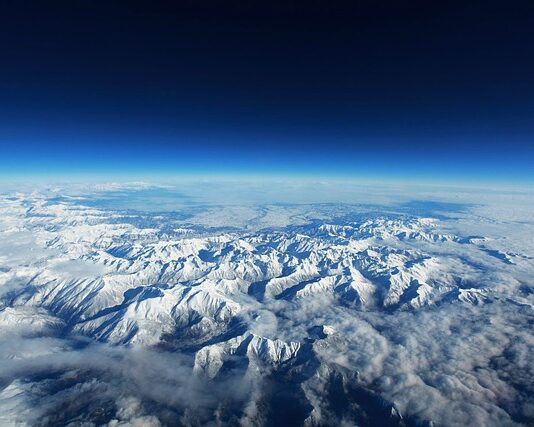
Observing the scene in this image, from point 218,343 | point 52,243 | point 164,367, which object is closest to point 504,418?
point 218,343

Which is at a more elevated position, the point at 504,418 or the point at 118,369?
the point at 504,418

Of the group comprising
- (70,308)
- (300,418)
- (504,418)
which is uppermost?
(504,418)

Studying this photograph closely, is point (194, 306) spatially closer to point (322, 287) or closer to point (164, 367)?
point (164, 367)

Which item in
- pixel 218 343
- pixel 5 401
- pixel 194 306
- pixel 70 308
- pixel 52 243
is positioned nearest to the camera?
pixel 5 401

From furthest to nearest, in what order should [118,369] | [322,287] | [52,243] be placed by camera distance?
[52,243]
[322,287]
[118,369]

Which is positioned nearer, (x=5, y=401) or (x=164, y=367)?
(x=5, y=401)

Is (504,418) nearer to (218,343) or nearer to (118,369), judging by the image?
(218,343)

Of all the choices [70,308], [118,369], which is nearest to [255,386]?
[118,369]
